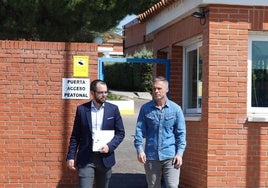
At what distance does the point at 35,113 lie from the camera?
370 inches

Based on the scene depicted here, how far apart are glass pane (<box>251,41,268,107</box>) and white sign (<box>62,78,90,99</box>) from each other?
2594mm

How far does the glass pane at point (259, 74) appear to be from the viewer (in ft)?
29.8

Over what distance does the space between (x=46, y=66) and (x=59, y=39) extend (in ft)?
48.0

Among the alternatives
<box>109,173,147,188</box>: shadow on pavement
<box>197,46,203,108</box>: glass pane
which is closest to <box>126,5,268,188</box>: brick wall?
<box>197,46,203,108</box>: glass pane

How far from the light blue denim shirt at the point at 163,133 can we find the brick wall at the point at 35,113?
9.12ft

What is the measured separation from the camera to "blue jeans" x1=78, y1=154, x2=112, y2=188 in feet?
22.3

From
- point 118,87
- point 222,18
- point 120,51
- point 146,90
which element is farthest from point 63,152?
point 120,51

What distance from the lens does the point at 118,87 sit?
38.1 metres

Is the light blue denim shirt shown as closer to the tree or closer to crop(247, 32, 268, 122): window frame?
crop(247, 32, 268, 122): window frame

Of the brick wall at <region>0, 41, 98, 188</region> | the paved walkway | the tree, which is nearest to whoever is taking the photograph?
the brick wall at <region>0, 41, 98, 188</region>

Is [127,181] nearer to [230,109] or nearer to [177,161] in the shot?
[230,109]

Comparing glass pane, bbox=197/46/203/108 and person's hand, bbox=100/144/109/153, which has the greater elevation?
glass pane, bbox=197/46/203/108

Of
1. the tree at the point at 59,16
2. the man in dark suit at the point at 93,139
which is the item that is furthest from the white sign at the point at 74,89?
the tree at the point at 59,16

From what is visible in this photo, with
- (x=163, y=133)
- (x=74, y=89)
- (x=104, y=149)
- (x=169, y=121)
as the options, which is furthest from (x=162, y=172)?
(x=74, y=89)
